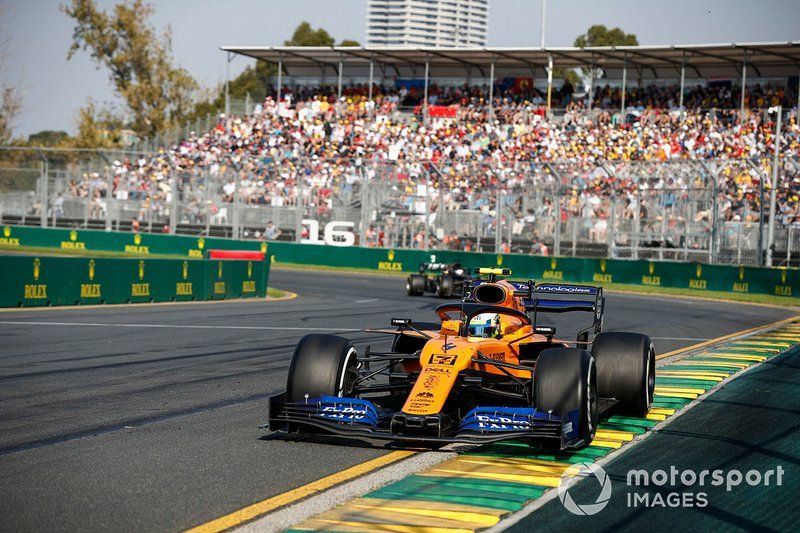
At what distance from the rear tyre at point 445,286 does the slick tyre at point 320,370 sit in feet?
61.1

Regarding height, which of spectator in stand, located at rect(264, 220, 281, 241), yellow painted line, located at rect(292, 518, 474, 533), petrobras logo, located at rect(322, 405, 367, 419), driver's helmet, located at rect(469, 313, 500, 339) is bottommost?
yellow painted line, located at rect(292, 518, 474, 533)

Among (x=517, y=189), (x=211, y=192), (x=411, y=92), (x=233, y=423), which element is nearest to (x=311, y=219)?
(x=211, y=192)

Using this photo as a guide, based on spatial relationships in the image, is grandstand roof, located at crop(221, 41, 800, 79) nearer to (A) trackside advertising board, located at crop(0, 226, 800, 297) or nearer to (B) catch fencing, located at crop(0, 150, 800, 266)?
(B) catch fencing, located at crop(0, 150, 800, 266)

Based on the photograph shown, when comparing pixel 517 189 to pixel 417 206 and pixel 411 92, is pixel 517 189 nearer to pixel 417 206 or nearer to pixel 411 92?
pixel 417 206

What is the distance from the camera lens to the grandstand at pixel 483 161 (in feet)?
113

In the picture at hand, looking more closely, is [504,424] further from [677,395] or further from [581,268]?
[581,268]

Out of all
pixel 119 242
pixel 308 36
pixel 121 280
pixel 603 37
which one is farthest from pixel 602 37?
pixel 121 280

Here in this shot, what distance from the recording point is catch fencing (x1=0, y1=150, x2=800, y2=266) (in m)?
33.7

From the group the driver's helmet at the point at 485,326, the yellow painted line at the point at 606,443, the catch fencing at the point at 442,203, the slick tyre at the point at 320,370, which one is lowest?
the yellow painted line at the point at 606,443

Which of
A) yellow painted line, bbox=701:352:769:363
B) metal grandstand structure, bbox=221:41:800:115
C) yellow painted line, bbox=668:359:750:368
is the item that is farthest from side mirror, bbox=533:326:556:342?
metal grandstand structure, bbox=221:41:800:115

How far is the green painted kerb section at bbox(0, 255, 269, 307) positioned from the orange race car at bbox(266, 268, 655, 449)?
A: 12.3 m

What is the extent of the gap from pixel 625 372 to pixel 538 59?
4096 cm

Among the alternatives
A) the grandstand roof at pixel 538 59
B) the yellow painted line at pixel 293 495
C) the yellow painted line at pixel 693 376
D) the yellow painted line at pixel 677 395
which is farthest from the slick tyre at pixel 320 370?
the grandstand roof at pixel 538 59

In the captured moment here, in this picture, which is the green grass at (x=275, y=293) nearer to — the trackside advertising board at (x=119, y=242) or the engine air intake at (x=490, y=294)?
the trackside advertising board at (x=119, y=242)
